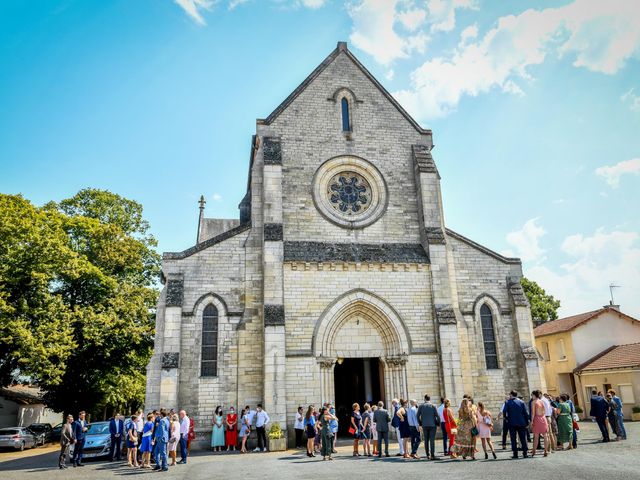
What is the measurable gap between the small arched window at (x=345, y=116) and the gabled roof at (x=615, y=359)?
19378 mm

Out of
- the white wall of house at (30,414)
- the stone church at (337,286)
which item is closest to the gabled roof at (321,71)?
the stone church at (337,286)

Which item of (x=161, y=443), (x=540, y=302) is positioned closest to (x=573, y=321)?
(x=540, y=302)

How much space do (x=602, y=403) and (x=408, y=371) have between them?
20.5 feet

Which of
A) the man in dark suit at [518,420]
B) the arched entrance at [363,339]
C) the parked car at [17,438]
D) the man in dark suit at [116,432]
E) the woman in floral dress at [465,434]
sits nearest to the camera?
the man in dark suit at [518,420]

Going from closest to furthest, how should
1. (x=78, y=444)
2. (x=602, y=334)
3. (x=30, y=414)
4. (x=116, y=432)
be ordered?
1. (x=78, y=444)
2. (x=116, y=432)
3. (x=602, y=334)
4. (x=30, y=414)

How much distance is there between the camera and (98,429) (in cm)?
1758

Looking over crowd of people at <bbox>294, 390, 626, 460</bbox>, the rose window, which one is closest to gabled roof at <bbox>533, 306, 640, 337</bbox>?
crowd of people at <bbox>294, 390, 626, 460</bbox>

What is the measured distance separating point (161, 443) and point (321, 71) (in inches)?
637

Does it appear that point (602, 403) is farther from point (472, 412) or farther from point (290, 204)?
point (290, 204)

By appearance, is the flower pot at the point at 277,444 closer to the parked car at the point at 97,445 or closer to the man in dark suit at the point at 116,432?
the man in dark suit at the point at 116,432

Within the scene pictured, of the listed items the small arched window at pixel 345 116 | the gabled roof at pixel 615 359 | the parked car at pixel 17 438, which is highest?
the small arched window at pixel 345 116

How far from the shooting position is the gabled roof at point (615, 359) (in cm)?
2668

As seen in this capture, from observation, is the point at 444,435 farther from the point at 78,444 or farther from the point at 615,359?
the point at 615,359

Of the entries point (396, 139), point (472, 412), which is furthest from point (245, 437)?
point (396, 139)
